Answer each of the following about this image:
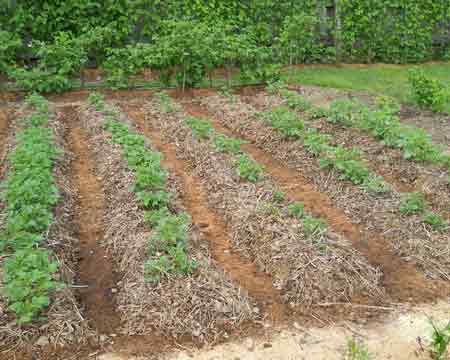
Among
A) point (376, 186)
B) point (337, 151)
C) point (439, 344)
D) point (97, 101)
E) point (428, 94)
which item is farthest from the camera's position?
point (97, 101)

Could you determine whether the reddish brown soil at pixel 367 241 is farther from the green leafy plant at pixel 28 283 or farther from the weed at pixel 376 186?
the green leafy plant at pixel 28 283

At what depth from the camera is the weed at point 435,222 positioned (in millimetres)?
4945

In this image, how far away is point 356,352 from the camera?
128 inches

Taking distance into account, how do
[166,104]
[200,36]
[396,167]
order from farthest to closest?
[200,36], [166,104], [396,167]

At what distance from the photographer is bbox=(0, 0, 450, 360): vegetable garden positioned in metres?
3.90

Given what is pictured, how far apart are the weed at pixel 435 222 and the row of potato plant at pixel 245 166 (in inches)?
36.8

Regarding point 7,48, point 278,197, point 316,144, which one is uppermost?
point 7,48

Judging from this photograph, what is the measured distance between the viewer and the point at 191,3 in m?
11.4

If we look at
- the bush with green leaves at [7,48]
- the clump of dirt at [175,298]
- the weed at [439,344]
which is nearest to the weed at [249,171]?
the clump of dirt at [175,298]

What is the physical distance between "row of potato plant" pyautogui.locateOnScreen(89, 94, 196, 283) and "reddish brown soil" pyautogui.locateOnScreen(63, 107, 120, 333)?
15.2 inches

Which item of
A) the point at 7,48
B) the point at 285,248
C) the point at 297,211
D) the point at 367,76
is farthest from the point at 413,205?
the point at 7,48

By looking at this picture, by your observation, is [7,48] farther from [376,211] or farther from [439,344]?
[439,344]

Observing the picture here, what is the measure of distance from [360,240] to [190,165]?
244cm

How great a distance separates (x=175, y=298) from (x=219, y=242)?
3.62 feet
